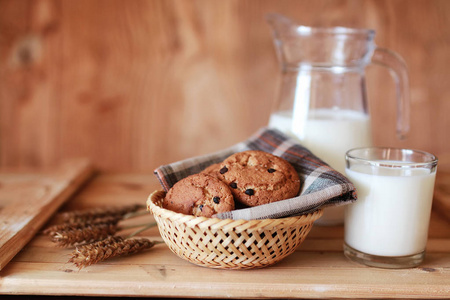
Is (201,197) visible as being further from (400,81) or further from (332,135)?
(400,81)

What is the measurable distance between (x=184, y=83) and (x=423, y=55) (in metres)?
0.61

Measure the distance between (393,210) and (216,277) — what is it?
26cm

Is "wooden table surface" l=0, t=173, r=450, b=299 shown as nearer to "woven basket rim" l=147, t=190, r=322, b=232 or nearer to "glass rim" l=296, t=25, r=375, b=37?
"woven basket rim" l=147, t=190, r=322, b=232

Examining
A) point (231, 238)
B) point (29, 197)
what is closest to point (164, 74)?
point (29, 197)

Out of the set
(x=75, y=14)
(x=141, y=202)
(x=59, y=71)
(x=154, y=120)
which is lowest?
(x=141, y=202)

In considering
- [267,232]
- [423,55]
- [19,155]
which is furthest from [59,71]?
[423,55]

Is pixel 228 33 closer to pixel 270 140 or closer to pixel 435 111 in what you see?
pixel 270 140

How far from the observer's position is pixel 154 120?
3.97 feet

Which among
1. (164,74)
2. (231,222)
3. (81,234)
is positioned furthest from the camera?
(164,74)

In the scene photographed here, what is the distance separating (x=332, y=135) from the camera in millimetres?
807

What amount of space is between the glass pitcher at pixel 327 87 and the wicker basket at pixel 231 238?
21cm

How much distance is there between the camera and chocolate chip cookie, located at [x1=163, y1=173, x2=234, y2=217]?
24.2 inches

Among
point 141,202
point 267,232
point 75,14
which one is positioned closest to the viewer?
point 267,232

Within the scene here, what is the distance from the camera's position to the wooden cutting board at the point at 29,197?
69 cm
